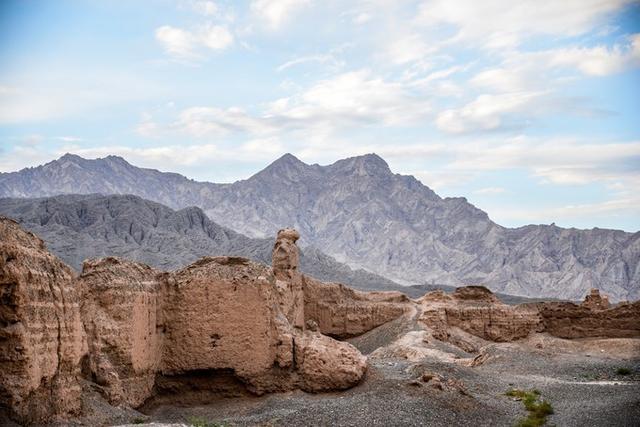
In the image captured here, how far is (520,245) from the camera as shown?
526 ft

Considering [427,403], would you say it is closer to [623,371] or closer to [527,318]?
[623,371]

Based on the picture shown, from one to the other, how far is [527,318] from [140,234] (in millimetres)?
81303

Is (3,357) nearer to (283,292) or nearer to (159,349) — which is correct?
(159,349)

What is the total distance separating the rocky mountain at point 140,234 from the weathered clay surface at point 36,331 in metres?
81.0

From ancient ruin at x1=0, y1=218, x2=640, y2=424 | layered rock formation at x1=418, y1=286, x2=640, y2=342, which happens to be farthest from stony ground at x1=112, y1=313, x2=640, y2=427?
layered rock formation at x1=418, y1=286, x2=640, y2=342

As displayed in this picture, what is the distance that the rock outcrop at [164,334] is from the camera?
1338cm

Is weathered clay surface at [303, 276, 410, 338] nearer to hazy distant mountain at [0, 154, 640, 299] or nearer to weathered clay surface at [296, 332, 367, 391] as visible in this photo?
weathered clay surface at [296, 332, 367, 391]

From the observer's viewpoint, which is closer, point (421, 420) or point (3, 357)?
point (3, 357)

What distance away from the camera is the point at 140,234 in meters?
111

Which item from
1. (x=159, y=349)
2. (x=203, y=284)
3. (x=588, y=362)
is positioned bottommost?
(x=588, y=362)

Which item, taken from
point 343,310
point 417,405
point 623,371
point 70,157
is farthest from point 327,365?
point 70,157

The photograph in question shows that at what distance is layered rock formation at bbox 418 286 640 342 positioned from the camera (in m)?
36.3

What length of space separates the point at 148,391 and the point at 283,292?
33.5 ft

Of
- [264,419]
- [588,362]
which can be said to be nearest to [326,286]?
[588,362]
